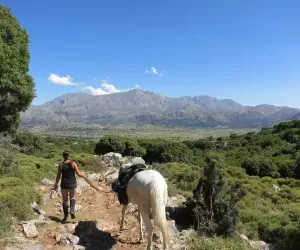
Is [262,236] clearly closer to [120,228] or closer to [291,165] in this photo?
[120,228]

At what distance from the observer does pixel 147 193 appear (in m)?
8.27

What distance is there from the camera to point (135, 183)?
28.8 ft

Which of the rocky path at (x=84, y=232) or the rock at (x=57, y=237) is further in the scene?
the rock at (x=57, y=237)

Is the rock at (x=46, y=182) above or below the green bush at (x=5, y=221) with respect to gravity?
below

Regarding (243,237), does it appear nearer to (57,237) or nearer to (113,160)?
(57,237)

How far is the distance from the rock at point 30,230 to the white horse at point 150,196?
2.88 metres

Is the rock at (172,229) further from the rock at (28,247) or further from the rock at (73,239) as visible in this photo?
the rock at (28,247)

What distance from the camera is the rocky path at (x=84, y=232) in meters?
8.76

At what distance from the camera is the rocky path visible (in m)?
8.76

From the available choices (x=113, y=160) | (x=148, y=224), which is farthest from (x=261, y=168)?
(x=148, y=224)

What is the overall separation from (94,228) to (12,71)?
1439 cm

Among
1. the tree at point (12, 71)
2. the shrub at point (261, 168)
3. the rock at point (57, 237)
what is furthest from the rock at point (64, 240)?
the shrub at point (261, 168)

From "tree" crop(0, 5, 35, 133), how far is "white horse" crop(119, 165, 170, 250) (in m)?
14.2

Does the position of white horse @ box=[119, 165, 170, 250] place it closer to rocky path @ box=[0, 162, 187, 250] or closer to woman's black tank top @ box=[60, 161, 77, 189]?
rocky path @ box=[0, 162, 187, 250]
